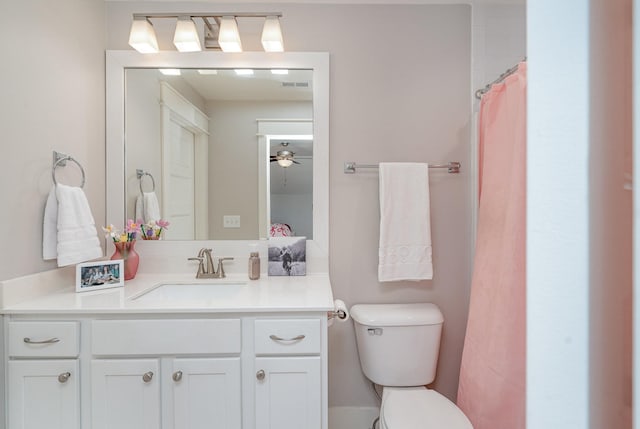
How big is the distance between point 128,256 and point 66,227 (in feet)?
1.11

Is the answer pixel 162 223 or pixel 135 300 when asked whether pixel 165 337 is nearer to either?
pixel 135 300

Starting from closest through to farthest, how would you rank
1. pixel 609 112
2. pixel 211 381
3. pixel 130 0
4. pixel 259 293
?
pixel 609 112, pixel 211 381, pixel 259 293, pixel 130 0

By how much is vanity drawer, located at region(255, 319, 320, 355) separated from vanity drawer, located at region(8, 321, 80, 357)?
0.68 meters

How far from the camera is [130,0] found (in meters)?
1.79

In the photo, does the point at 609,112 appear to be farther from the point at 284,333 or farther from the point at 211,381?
the point at 211,381

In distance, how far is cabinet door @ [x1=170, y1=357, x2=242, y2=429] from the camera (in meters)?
1.27

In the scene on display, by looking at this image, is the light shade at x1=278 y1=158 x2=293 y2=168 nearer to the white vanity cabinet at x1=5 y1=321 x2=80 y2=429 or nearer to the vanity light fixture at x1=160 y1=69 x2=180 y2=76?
the vanity light fixture at x1=160 y1=69 x2=180 y2=76

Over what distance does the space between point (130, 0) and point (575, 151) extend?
224cm

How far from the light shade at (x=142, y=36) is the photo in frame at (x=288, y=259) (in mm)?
1201

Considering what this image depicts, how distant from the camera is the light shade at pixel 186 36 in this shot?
1659 millimetres

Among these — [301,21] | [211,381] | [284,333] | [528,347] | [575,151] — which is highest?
[301,21]

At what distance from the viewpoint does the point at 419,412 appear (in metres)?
1.34

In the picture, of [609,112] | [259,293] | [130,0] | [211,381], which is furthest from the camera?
[130,0]

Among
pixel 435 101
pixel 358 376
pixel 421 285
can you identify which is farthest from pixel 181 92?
pixel 358 376
